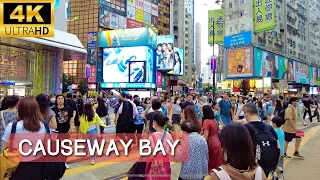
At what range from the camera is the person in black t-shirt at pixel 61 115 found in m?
6.47

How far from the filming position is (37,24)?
1002 centimetres

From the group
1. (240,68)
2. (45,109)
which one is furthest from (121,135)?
(240,68)

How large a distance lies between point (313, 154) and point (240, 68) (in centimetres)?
3741

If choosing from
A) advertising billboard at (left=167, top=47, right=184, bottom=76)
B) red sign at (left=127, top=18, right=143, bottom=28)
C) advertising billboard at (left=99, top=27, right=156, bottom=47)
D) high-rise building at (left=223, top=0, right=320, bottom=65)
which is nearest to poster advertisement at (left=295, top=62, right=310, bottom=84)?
high-rise building at (left=223, top=0, right=320, bottom=65)

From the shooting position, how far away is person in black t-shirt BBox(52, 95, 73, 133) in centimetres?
647

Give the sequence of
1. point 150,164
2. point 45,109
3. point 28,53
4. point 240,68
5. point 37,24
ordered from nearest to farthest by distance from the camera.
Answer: point 150,164, point 45,109, point 37,24, point 28,53, point 240,68

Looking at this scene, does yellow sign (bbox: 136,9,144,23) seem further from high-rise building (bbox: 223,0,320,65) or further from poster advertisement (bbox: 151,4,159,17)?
high-rise building (bbox: 223,0,320,65)

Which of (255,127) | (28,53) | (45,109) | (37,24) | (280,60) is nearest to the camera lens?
(255,127)

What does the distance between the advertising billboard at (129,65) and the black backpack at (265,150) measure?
1633 inches

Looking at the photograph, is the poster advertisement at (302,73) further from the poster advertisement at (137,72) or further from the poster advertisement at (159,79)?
the poster advertisement at (137,72)

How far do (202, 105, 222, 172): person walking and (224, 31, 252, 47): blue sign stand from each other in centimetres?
3825

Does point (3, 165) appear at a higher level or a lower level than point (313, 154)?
higher

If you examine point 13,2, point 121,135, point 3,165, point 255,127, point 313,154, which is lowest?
point 313,154

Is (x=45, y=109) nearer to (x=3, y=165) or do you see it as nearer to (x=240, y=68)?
(x=3, y=165)
